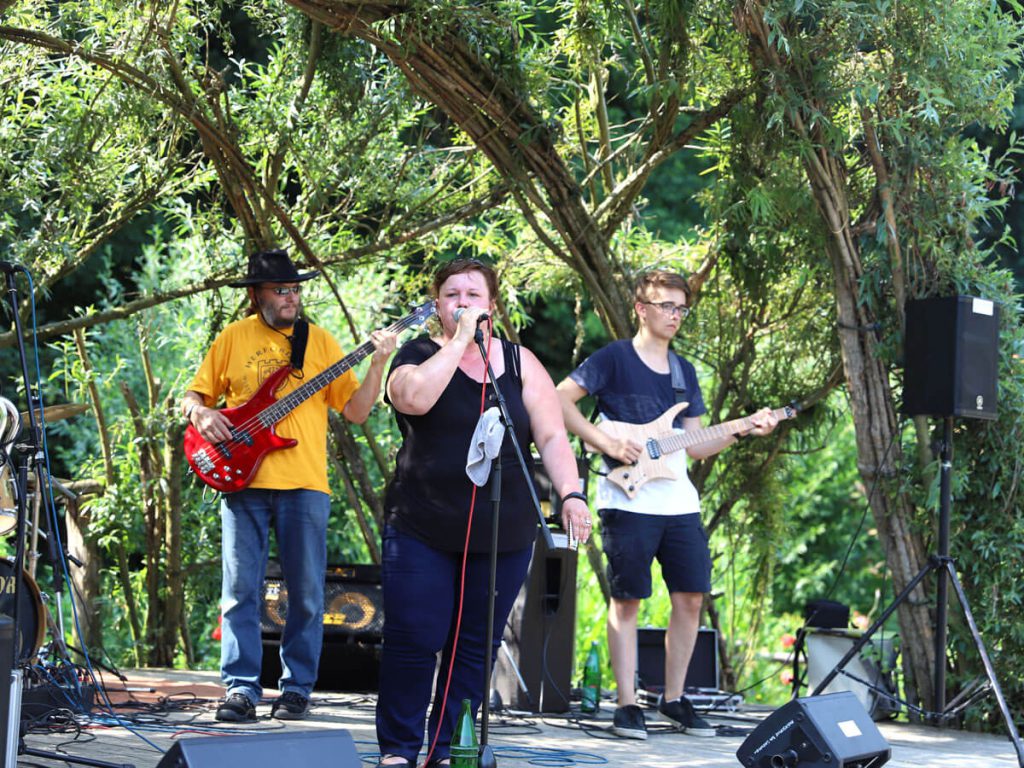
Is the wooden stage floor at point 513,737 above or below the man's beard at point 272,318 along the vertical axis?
below

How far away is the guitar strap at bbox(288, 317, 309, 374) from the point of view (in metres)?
4.75

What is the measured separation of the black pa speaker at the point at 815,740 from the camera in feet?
11.0

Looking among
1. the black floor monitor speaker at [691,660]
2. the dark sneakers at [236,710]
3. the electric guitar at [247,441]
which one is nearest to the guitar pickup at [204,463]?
the electric guitar at [247,441]

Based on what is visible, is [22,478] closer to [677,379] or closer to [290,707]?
[290,707]

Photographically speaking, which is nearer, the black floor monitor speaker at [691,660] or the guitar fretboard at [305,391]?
the guitar fretboard at [305,391]

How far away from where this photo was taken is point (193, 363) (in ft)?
23.9

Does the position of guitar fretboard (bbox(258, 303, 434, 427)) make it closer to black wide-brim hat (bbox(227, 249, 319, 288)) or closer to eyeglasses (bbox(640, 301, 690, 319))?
black wide-brim hat (bbox(227, 249, 319, 288))

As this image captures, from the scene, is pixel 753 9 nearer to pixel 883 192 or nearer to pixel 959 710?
pixel 883 192

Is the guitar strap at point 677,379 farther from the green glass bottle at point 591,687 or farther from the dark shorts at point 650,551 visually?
the green glass bottle at point 591,687

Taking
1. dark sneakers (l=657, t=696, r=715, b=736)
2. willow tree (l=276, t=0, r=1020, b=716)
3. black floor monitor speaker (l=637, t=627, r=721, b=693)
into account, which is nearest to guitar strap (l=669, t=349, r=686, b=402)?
willow tree (l=276, t=0, r=1020, b=716)

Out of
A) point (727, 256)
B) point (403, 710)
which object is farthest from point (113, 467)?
point (403, 710)

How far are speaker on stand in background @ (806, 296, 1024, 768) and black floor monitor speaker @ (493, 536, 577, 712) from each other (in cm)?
107

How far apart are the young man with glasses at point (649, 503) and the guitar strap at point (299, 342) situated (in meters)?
1.01

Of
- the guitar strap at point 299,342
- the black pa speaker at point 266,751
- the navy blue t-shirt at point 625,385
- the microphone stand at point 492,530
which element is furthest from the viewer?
the navy blue t-shirt at point 625,385
